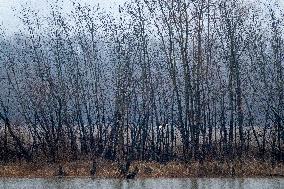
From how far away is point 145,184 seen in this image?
20.8 metres

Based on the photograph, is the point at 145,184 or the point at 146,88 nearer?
the point at 145,184

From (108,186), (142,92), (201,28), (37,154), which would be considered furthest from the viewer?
(142,92)

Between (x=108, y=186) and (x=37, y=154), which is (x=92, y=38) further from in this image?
(x=108, y=186)

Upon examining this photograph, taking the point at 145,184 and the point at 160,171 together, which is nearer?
the point at 145,184

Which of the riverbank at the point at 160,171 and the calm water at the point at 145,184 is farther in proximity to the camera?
the riverbank at the point at 160,171

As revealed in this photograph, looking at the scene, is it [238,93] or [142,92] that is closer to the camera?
[238,93]

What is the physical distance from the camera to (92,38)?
36344 millimetres

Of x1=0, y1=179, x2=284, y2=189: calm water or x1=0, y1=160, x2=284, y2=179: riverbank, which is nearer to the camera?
x1=0, y1=179, x2=284, y2=189: calm water

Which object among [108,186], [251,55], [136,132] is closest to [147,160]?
[136,132]

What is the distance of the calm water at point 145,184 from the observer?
19609 millimetres

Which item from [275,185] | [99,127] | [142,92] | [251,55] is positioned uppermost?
[251,55]

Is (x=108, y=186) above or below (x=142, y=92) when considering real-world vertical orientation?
below

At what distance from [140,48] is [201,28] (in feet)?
16.6

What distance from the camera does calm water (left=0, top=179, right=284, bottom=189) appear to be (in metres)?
19.6
